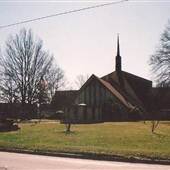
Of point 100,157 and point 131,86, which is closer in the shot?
point 100,157

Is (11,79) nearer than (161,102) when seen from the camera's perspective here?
Yes

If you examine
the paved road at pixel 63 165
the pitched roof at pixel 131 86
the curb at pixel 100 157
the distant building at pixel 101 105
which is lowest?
the paved road at pixel 63 165

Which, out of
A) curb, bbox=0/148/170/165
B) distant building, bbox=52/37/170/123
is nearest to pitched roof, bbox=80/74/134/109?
distant building, bbox=52/37/170/123

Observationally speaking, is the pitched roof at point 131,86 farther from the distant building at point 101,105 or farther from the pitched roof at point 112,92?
the pitched roof at point 112,92

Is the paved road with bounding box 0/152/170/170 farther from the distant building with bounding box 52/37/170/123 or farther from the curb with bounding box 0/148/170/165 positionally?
the distant building with bounding box 52/37/170/123

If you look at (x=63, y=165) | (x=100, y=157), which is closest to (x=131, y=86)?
(x=100, y=157)

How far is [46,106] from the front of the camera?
90.8m

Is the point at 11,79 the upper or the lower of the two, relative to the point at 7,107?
upper

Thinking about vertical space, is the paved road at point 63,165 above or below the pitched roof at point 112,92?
below

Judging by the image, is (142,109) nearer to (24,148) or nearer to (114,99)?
(114,99)

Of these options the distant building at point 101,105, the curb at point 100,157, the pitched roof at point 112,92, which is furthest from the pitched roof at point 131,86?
the curb at point 100,157

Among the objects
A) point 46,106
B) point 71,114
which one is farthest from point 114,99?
point 46,106

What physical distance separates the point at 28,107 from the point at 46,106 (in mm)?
12491

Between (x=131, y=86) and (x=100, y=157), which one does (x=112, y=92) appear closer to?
(x=131, y=86)
